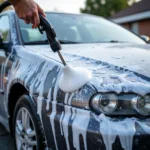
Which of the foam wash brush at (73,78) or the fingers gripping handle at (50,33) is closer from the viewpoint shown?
the foam wash brush at (73,78)

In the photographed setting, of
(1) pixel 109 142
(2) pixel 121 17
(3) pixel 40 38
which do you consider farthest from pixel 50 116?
(2) pixel 121 17

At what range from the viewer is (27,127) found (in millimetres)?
2471

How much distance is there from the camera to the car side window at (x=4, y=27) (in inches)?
136

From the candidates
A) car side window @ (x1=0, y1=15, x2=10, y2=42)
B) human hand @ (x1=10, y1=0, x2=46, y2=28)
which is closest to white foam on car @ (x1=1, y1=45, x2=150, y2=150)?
human hand @ (x1=10, y1=0, x2=46, y2=28)

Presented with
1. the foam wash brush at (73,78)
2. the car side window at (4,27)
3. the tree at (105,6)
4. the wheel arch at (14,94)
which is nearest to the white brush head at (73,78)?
the foam wash brush at (73,78)

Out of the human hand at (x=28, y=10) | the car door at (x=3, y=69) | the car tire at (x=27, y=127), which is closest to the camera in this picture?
the human hand at (x=28, y=10)

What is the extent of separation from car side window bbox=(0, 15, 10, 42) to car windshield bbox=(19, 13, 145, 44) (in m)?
0.23

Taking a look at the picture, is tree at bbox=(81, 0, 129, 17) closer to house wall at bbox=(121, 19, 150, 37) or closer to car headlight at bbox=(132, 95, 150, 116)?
house wall at bbox=(121, 19, 150, 37)

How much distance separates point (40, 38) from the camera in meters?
3.28

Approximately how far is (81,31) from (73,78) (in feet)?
6.26

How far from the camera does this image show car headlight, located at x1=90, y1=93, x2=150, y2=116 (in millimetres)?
1775

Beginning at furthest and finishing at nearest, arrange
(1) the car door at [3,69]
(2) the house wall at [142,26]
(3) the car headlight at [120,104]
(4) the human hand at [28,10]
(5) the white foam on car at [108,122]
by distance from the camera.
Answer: (2) the house wall at [142,26]
(1) the car door at [3,69]
(4) the human hand at [28,10]
(3) the car headlight at [120,104]
(5) the white foam on car at [108,122]

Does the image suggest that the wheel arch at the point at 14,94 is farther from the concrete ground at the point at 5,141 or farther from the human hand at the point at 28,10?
the human hand at the point at 28,10

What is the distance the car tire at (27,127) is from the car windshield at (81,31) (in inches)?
35.9
